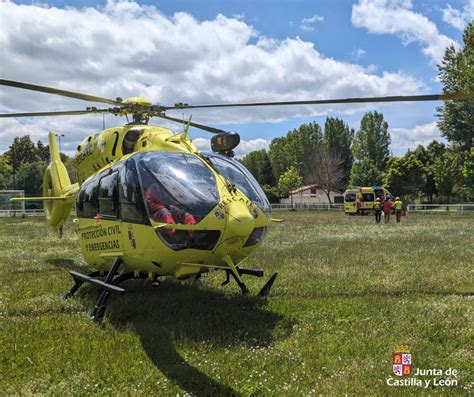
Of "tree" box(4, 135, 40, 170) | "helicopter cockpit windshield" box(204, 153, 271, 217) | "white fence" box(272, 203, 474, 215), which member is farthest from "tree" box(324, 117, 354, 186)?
"helicopter cockpit windshield" box(204, 153, 271, 217)

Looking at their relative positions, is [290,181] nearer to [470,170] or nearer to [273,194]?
[273,194]

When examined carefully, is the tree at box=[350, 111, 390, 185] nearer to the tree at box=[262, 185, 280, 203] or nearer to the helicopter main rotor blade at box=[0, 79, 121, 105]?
the tree at box=[262, 185, 280, 203]

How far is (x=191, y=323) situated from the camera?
628 cm

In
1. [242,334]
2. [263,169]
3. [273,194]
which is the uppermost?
[263,169]

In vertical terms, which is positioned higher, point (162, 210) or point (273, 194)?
point (162, 210)

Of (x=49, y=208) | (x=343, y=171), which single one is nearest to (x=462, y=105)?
(x=343, y=171)

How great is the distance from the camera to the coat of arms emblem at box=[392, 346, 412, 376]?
4.64 metres

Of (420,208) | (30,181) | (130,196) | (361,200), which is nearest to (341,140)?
(420,208)

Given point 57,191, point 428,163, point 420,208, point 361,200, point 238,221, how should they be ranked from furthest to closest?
point 428,163, point 420,208, point 361,200, point 57,191, point 238,221

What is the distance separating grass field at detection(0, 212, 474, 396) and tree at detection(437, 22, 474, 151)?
3338 centimetres

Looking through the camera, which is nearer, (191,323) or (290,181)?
(191,323)

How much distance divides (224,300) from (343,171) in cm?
7482

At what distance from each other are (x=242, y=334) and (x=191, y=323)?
82cm

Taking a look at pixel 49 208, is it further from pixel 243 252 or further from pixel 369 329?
pixel 369 329
